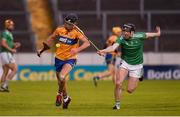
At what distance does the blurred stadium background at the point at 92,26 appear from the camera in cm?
3606

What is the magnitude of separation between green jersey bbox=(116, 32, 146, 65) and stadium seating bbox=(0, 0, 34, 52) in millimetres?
18196

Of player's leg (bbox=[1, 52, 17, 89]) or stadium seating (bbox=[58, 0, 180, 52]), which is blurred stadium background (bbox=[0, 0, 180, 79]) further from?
player's leg (bbox=[1, 52, 17, 89])

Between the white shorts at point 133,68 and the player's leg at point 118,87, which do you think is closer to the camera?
the player's leg at point 118,87

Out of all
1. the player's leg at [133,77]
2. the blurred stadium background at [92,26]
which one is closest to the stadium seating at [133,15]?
the blurred stadium background at [92,26]

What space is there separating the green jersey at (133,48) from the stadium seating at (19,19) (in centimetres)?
1820

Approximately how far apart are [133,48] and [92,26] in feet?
65.1

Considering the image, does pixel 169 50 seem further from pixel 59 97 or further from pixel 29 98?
pixel 59 97

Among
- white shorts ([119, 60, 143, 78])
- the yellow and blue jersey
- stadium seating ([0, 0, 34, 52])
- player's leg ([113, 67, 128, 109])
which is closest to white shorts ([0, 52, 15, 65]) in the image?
the yellow and blue jersey

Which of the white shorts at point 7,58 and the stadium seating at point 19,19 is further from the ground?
the white shorts at point 7,58

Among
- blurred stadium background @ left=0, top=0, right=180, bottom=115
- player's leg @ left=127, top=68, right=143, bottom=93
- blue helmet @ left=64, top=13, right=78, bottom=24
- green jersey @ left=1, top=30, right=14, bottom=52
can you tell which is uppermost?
blue helmet @ left=64, top=13, right=78, bottom=24

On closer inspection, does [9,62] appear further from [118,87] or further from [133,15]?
[133,15]

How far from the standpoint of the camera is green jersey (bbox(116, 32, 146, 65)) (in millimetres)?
19141

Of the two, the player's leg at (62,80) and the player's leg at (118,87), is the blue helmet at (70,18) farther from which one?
the player's leg at (118,87)

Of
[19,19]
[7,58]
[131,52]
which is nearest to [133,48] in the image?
[131,52]
